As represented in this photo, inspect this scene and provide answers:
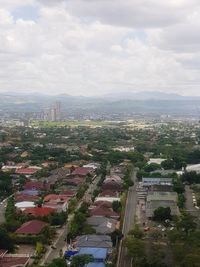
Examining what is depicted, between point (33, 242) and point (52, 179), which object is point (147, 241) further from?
point (52, 179)

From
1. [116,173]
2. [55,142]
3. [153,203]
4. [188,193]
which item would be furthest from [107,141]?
[153,203]

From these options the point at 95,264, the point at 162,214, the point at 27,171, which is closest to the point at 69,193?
the point at 162,214

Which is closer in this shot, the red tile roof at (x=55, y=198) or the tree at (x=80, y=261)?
the tree at (x=80, y=261)

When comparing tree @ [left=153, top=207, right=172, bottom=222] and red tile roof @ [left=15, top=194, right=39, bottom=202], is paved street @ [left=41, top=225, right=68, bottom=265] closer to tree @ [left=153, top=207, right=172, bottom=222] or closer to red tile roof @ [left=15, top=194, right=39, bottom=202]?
tree @ [left=153, top=207, right=172, bottom=222]

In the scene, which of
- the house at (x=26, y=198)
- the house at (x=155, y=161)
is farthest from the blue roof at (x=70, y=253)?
the house at (x=155, y=161)

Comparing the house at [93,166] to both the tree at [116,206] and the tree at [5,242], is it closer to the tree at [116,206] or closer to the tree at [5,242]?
the tree at [116,206]

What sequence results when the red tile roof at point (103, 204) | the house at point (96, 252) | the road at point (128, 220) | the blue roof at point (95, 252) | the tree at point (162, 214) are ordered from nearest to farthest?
1. the house at point (96, 252)
2. the blue roof at point (95, 252)
3. the road at point (128, 220)
4. the tree at point (162, 214)
5. the red tile roof at point (103, 204)

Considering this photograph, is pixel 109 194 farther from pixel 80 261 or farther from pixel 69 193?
pixel 80 261
